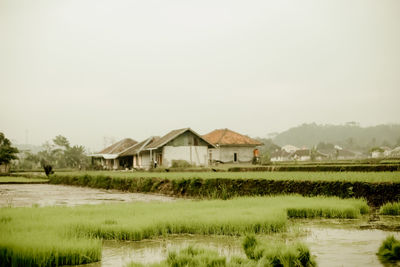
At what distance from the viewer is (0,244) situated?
5.11 metres

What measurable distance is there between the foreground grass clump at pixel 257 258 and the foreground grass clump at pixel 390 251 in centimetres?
95

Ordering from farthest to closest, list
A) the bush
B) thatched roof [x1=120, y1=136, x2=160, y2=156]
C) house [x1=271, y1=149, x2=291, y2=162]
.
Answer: house [x1=271, y1=149, x2=291, y2=162], thatched roof [x1=120, y1=136, x2=160, y2=156], the bush

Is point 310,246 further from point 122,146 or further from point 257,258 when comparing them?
point 122,146

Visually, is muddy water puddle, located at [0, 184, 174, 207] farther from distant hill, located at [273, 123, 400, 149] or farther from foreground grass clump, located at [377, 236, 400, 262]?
distant hill, located at [273, 123, 400, 149]

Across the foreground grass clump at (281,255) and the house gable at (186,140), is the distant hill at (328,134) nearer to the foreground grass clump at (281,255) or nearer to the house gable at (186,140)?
the house gable at (186,140)

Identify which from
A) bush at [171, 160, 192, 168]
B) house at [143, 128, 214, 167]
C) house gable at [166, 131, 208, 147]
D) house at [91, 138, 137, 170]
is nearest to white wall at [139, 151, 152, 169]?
house at [143, 128, 214, 167]

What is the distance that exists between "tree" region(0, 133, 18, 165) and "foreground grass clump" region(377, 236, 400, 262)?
41951mm

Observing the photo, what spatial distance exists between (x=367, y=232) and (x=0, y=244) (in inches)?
211

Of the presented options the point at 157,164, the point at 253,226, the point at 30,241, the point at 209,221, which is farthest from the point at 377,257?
the point at 157,164

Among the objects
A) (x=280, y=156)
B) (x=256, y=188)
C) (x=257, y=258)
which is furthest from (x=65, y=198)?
(x=280, y=156)

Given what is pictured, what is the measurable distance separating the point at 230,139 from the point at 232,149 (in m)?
1.17

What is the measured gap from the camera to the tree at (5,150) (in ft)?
136

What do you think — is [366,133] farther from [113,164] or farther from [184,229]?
[184,229]

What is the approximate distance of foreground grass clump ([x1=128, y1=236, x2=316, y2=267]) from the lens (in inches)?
181
